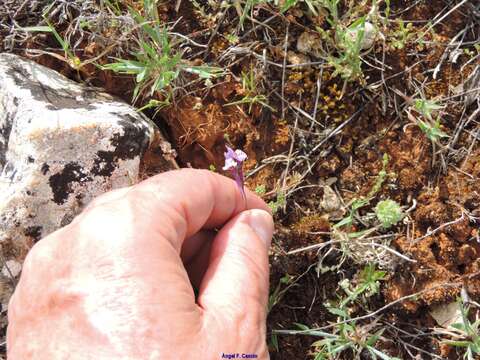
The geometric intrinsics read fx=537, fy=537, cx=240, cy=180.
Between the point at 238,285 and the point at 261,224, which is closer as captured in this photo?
the point at 238,285

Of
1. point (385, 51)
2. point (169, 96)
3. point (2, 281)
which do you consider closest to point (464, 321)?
point (385, 51)

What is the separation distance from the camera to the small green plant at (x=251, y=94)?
2.73 meters

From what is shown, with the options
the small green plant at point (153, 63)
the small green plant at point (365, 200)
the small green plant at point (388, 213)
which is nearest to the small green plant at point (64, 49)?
the small green plant at point (153, 63)

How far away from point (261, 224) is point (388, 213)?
28.3 inches

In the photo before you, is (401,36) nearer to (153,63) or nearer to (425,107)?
(425,107)

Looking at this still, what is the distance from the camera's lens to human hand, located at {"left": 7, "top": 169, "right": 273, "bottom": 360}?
1.69 meters

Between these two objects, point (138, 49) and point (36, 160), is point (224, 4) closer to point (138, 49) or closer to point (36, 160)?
point (138, 49)

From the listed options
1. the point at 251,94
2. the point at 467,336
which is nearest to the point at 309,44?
the point at 251,94

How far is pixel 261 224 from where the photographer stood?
2.24 m

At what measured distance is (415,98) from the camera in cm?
277

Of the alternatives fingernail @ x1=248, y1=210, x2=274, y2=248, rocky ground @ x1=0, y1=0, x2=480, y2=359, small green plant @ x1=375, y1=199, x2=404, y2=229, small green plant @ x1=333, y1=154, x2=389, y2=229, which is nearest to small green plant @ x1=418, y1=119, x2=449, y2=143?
rocky ground @ x1=0, y1=0, x2=480, y2=359

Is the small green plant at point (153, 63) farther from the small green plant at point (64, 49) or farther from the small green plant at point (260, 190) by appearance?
the small green plant at point (260, 190)

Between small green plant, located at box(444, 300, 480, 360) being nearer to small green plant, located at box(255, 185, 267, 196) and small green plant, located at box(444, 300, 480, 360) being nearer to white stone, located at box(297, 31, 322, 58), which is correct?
small green plant, located at box(255, 185, 267, 196)

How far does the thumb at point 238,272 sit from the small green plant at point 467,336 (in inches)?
37.8
